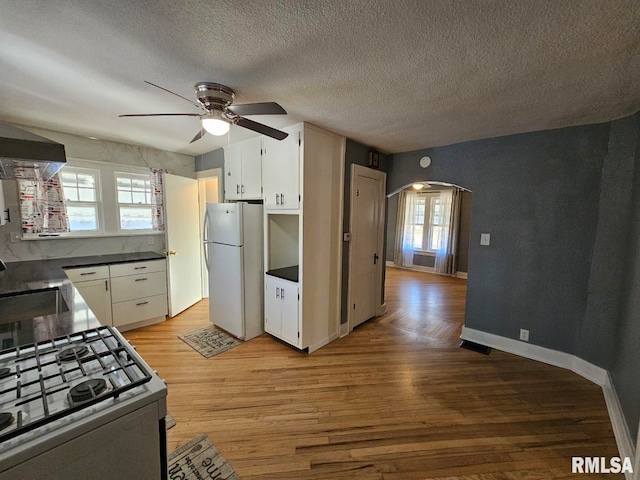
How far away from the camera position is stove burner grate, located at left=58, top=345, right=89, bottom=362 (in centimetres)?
100

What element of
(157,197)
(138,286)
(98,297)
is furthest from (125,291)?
(157,197)

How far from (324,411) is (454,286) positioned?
4.72 m

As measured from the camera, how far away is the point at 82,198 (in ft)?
11.2

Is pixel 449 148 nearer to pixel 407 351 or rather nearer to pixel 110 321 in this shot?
pixel 407 351

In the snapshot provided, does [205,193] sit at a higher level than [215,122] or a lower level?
lower

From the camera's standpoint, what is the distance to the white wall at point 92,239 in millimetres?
2957

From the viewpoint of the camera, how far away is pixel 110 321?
3.19 meters

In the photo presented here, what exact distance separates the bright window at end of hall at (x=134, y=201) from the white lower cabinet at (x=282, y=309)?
7.12ft

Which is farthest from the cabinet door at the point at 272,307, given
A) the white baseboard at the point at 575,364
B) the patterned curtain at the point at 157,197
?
the white baseboard at the point at 575,364

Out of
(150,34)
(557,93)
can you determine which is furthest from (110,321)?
(557,93)

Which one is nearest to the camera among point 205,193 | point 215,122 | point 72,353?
point 72,353

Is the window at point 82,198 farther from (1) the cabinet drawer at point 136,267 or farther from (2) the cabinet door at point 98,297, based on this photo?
(2) the cabinet door at point 98,297

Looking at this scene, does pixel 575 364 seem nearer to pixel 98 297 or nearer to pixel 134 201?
pixel 98 297

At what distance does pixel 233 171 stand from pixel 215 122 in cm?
171
